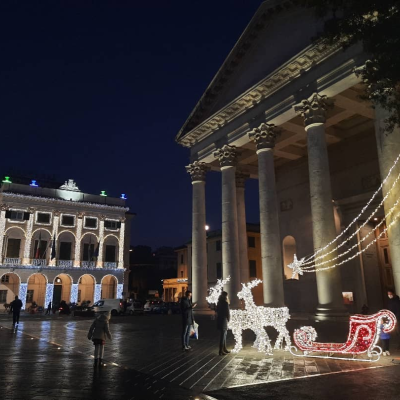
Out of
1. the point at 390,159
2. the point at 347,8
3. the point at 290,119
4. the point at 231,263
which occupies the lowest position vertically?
the point at 231,263

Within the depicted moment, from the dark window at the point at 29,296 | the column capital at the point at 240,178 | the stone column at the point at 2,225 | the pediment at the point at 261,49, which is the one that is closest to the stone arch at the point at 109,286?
the dark window at the point at 29,296

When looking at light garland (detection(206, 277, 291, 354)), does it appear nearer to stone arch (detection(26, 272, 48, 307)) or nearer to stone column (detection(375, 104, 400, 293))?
stone column (detection(375, 104, 400, 293))

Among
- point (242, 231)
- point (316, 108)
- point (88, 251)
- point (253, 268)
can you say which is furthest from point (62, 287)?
point (316, 108)

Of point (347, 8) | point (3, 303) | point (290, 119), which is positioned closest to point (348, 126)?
point (290, 119)

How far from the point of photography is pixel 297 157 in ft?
87.0

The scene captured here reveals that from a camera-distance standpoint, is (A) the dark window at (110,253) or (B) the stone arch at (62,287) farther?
(A) the dark window at (110,253)

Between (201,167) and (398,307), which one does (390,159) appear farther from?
(201,167)

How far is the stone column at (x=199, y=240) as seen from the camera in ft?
80.5

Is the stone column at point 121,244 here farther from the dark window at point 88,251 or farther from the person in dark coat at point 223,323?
the person in dark coat at point 223,323

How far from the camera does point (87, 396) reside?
648cm

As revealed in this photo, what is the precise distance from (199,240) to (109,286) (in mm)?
31777

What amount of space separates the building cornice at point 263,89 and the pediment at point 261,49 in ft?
1.96

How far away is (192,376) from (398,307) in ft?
21.3

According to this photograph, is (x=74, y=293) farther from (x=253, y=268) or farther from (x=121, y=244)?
(x=253, y=268)
